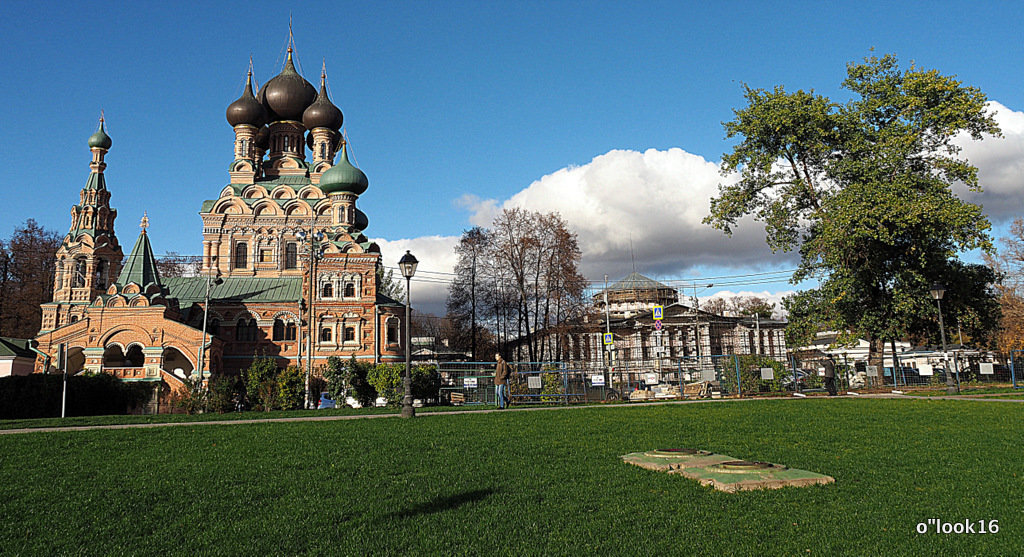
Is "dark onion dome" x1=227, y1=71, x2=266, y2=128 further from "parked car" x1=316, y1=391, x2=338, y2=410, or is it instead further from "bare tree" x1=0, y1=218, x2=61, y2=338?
"parked car" x1=316, y1=391, x2=338, y2=410

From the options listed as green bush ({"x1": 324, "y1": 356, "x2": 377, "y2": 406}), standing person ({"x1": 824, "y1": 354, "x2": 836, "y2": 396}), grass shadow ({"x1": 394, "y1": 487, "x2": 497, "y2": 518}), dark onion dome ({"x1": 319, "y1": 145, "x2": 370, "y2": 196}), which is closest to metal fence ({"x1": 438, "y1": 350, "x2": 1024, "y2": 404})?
standing person ({"x1": 824, "y1": 354, "x2": 836, "y2": 396})

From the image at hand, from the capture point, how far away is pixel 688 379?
28312 mm

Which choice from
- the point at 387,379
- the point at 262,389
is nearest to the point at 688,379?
the point at 387,379

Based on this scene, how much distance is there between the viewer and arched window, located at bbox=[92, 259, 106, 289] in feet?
143

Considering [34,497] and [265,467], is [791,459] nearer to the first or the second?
[265,467]

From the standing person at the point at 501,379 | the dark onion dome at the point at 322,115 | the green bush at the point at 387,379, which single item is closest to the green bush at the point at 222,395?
the green bush at the point at 387,379

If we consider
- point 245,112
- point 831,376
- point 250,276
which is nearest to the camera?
point 831,376

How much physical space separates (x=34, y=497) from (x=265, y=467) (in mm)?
2152

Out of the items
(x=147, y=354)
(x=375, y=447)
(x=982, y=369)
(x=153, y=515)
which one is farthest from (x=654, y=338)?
(x=153, y=515)

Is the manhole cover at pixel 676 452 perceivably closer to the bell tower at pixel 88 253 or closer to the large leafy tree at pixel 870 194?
the large leafy tree at pixel 870 194

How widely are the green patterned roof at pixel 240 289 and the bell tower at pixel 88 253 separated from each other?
4202 mm

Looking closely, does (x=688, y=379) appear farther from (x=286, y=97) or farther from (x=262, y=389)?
(x=286, y=97)

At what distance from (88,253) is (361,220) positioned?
18313 millimetres

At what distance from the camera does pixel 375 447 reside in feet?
30.2
